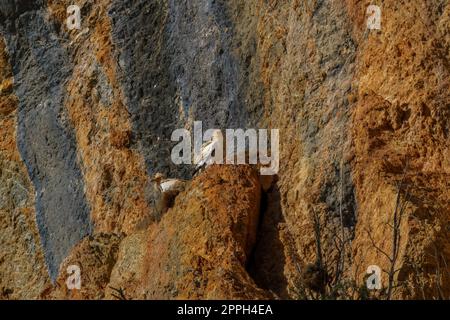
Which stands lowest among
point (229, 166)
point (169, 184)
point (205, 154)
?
point (169, 184)

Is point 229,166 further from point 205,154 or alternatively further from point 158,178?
point 158,178

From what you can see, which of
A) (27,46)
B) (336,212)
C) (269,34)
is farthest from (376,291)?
(27,46)

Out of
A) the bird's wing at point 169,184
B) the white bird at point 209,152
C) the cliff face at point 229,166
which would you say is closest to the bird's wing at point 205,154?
the white bird at point 209,152

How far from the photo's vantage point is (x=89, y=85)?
799 inches

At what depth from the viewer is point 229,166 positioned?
55.3ft

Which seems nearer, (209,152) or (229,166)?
(229,166)

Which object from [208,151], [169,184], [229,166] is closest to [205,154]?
[208,151]

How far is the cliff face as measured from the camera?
15.4 m

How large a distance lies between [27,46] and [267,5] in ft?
15.2

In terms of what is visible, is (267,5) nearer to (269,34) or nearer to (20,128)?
(269,34)

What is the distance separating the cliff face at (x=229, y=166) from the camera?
15.4 metres

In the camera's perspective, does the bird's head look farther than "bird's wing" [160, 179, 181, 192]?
Yes

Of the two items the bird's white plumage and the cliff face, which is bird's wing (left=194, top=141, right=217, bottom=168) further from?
the cliff face

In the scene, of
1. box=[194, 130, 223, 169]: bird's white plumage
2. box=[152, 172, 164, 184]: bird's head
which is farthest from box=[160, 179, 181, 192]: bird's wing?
box=[194, 130, 223, 169]: bird's white plumage
